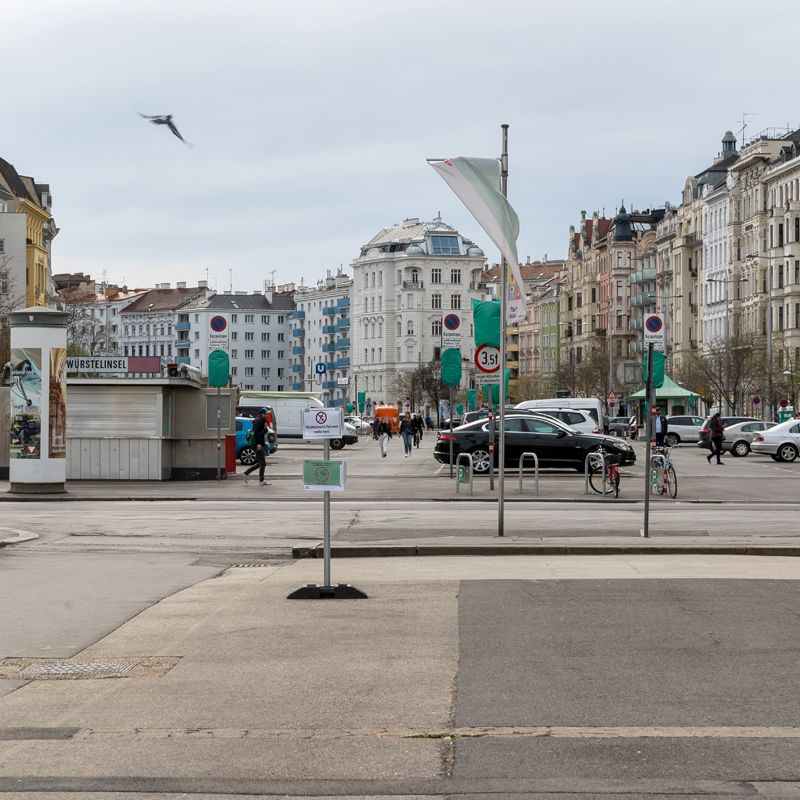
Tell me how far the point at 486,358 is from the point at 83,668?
21343 mm

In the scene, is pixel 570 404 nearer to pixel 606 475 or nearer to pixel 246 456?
pixel 246 456

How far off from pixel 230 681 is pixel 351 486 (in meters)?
28.4

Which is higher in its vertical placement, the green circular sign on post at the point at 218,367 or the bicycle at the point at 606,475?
the green circular sign on post at the point at 218,367

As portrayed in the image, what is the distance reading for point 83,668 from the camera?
34.9 feet

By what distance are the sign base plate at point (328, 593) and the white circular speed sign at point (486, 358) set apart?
55.3 ft

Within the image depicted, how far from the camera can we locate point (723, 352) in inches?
3839

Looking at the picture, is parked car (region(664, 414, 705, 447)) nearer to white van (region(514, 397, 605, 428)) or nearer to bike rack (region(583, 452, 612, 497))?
white van (region(514, 397, 605, 428))

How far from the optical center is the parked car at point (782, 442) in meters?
55.5

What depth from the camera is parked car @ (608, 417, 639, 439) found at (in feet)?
276

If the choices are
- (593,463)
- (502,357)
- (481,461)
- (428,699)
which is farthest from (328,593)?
(481,461)

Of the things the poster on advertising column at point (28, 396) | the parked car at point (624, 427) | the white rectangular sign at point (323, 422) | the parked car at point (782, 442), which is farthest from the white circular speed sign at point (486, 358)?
the parked car at point (624, 427)

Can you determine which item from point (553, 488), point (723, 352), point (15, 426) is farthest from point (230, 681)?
point (723, 352)

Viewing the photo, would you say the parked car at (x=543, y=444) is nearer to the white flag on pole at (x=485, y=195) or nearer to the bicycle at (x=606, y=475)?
the bicycle at (x=606, y=475)

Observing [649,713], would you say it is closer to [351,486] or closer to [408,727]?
[408,727]
